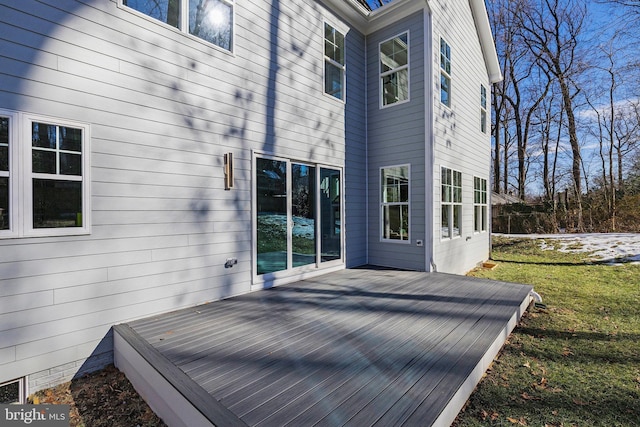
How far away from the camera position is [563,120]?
661 inches

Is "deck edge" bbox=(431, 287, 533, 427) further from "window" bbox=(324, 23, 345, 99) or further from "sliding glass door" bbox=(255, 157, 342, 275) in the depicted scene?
"window" bbox=(324, 23, 345, 99)

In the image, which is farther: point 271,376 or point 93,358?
point 93,358

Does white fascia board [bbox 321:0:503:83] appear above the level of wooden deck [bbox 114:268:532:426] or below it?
above

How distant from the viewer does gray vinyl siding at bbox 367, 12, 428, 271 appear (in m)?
6.02

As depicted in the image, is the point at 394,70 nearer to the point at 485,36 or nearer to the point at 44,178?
the point at 485,36

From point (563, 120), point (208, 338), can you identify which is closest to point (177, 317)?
point (208, 338)

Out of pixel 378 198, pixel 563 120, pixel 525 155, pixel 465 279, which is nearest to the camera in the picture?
pixel 465 279

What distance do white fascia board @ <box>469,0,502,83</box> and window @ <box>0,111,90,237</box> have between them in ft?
30.4

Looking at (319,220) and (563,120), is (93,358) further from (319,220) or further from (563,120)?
(563,120)

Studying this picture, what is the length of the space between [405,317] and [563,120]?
755 inches

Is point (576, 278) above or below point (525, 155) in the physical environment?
below

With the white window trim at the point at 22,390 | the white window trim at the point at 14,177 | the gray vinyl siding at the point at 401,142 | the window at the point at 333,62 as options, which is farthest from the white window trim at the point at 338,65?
the white window trim at the point at 22,390

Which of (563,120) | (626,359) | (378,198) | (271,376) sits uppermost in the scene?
(563,120)

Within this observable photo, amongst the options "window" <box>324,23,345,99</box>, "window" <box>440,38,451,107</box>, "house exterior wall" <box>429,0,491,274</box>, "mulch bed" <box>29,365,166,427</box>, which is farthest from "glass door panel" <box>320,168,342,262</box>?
"mulch bed" <box>29,365,166,427</box>
